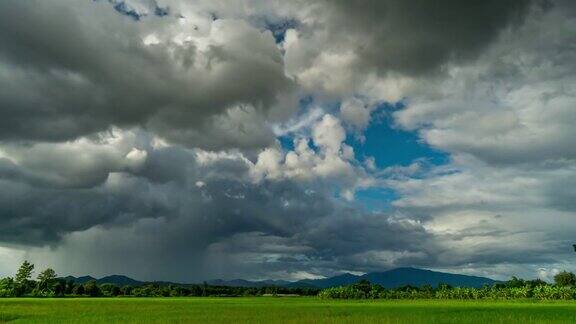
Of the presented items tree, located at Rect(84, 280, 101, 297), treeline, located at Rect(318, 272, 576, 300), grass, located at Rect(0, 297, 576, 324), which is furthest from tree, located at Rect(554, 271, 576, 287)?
tree, located at Rect(84, 280, 101, 297)

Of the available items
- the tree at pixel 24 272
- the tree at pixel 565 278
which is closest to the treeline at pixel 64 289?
the tree at pixel 24 272

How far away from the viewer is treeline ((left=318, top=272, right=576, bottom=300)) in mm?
117750

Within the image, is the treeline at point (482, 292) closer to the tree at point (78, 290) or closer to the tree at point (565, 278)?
the tree at point (565, 278)

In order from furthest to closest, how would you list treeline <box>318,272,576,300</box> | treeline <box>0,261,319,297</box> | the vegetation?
1. treeline <box>0,261,319,297</box>
2. the vegetation
3. treeline <box>318,272,576,300</box>

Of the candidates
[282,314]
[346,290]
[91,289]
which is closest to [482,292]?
[346,290]

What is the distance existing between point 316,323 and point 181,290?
513 ft

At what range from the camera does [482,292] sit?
13650 cm

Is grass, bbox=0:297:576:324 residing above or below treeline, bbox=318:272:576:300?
below

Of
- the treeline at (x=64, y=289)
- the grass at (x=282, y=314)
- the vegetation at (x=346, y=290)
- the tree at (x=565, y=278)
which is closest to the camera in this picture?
the grass at (x=282, y=314)

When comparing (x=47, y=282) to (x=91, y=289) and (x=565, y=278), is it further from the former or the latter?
(x=565, y=278)

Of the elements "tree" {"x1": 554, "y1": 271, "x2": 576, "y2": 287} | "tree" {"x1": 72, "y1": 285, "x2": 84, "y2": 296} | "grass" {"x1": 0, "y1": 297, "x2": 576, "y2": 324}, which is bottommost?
"grass" {"x1": 0, "y1": 297, "x2": 576, "y2": 324}

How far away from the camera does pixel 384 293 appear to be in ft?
509

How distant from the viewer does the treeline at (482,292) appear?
118 m

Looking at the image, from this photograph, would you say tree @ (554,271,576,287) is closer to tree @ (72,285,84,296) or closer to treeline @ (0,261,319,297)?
treeline @ (0,261,319,297)
